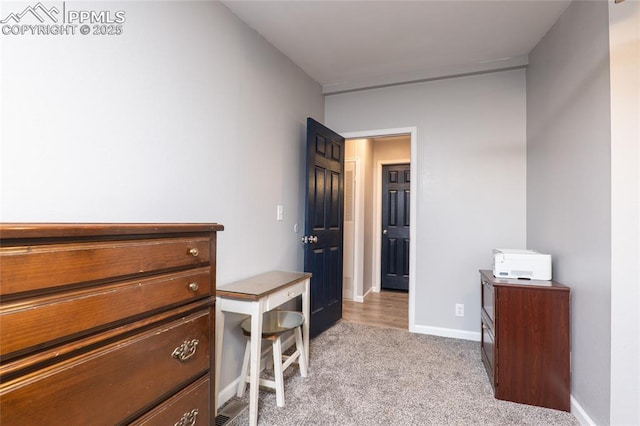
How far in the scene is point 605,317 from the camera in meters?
1.64

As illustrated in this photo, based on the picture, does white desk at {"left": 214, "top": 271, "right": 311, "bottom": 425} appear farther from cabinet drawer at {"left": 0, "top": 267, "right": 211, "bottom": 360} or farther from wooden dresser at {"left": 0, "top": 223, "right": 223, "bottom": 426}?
cabinet drawer at {"left": 0, "top": 267, "right": 211, "bottom": 360}

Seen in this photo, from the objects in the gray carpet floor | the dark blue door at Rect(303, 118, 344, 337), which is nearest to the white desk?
the gray carpet floor

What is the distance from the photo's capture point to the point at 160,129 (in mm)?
1665

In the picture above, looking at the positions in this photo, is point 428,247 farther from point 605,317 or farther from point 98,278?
point 98,278

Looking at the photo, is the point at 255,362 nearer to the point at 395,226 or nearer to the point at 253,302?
the point at 253,302

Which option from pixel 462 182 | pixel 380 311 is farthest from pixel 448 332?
pixel 462 182

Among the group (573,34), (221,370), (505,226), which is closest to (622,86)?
(573,34)

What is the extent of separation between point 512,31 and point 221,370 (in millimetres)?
3279

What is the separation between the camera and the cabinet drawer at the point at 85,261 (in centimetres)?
71

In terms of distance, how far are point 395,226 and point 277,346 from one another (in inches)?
149

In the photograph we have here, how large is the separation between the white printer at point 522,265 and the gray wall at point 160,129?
1.71 m

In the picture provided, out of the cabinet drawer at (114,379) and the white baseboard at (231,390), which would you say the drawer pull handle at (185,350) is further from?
the white baseboard at (231,390)

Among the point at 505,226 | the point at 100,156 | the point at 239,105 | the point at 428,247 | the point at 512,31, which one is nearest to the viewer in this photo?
the point at 100,156

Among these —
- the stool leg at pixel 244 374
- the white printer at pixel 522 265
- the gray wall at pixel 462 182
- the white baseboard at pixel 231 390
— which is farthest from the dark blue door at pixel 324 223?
the white printer at pixel 522 265
